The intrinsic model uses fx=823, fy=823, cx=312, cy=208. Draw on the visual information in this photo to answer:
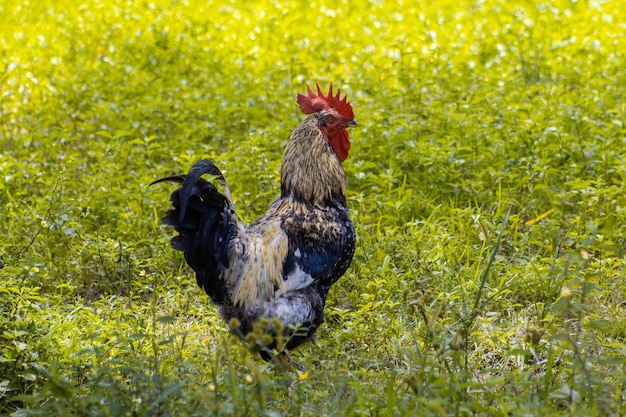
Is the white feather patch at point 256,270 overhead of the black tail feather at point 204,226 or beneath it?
beneath

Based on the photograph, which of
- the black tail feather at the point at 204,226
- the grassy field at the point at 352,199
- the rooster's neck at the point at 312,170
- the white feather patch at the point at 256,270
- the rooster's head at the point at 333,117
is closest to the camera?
the grassy field at the point at 352,199

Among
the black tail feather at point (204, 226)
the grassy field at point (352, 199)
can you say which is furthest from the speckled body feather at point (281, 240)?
the grassy field at point (352, 199)

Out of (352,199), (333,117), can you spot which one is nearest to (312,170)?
(333,117)

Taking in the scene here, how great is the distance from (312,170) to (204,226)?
74 cm

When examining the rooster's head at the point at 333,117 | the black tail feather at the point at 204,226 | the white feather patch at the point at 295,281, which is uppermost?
the rooster's head at the point at 333,117

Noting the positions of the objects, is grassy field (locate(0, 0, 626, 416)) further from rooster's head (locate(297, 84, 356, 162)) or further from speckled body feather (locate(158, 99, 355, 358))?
rooster's head (locate(297, 84, 356, 162))

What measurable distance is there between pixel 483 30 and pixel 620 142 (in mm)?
2718

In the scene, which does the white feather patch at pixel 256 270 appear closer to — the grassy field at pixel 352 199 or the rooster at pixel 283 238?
the rooster at pixel 283 238

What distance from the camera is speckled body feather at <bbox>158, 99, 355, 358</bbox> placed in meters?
3.60

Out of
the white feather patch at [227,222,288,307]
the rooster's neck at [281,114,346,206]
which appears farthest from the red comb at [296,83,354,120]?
the white feather patch at [227,222,288,307]

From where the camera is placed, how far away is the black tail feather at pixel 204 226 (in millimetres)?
3516

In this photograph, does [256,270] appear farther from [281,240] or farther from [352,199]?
[352,199]

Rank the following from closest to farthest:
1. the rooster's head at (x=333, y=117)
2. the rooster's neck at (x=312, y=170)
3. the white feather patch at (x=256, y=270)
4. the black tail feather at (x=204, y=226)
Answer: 1. the black tail feather at (x=204, y=226)
2. the white feather patch at (x=256, y=270)
3. the rooster's neck at (x=312, y=170)
4. the rooster's head at (x=333, y=117)

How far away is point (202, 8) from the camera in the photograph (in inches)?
360
